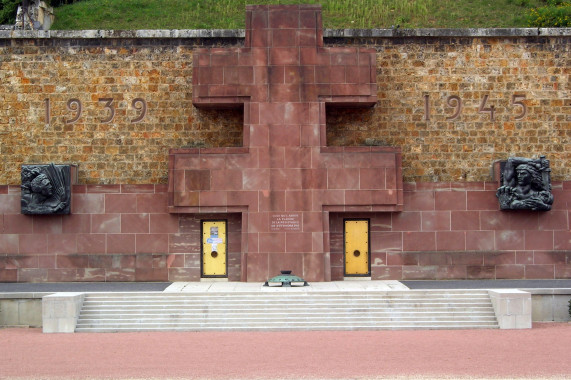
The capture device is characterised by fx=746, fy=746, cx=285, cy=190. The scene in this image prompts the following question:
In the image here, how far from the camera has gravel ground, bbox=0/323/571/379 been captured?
13125 mm

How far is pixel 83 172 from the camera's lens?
23.4m

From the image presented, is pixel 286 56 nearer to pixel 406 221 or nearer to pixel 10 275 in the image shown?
pixel 406 221

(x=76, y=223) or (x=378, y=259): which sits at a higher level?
(x=76, y=223)

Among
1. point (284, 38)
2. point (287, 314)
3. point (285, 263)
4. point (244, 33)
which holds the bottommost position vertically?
point (287, 314)

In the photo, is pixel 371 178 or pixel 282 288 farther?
pixel 371 178

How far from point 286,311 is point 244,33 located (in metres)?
9.24

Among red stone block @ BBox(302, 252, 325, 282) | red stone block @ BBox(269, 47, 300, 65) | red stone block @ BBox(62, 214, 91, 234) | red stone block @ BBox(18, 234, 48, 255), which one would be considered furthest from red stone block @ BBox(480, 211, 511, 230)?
red stone block @ BBox(18, 234, 48, 255)

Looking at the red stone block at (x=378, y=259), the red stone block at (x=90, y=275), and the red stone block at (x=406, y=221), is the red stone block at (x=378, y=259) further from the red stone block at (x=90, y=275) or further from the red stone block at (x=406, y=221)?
the red stone block at (x=90, y=275)

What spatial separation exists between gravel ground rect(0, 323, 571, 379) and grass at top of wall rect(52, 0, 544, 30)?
2091 cm

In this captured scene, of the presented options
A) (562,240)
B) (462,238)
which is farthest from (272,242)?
(562,240)

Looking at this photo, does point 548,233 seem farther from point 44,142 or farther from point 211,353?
point 44,142

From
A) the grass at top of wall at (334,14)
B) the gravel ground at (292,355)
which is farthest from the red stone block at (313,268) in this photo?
the grass at top of wall at (334,14)

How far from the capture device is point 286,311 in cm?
1891

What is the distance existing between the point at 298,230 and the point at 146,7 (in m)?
21.5
